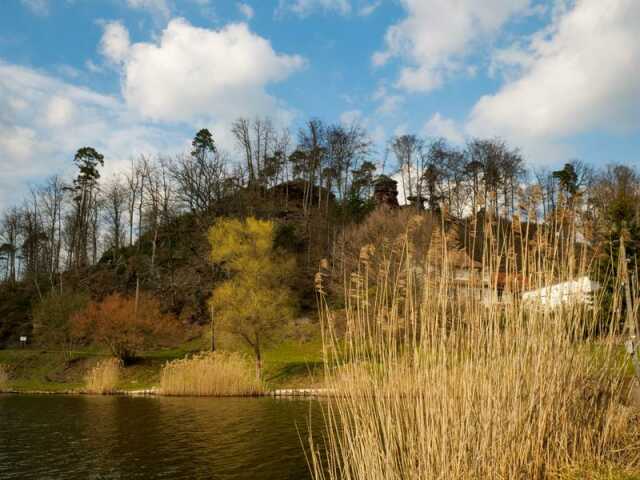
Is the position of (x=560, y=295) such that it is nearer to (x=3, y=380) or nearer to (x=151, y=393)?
(x=151, y=393)

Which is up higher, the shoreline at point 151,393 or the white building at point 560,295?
the white building at point 560,295

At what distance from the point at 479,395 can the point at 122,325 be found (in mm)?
28940

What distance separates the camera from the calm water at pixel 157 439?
10102 millimetres

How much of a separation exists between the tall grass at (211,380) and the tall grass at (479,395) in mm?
17646

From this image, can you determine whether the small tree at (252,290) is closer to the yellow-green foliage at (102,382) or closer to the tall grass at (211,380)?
the tall grass at (211,380)

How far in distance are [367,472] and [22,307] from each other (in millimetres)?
47408

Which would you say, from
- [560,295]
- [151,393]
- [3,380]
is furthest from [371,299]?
[3,380]

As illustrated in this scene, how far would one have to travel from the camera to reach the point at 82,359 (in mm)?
31891

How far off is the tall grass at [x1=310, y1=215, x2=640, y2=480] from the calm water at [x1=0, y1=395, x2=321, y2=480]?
375cm

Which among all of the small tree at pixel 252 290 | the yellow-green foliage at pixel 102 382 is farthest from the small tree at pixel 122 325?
the small tree at pixel 252 290

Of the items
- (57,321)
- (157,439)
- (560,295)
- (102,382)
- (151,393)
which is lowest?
(151,393)

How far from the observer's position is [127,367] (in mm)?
29812

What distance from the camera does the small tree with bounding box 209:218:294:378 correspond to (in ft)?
85.3

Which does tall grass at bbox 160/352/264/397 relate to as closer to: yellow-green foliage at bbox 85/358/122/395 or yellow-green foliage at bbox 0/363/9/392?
yellow-green foliage at bbox 85/358/122/395
